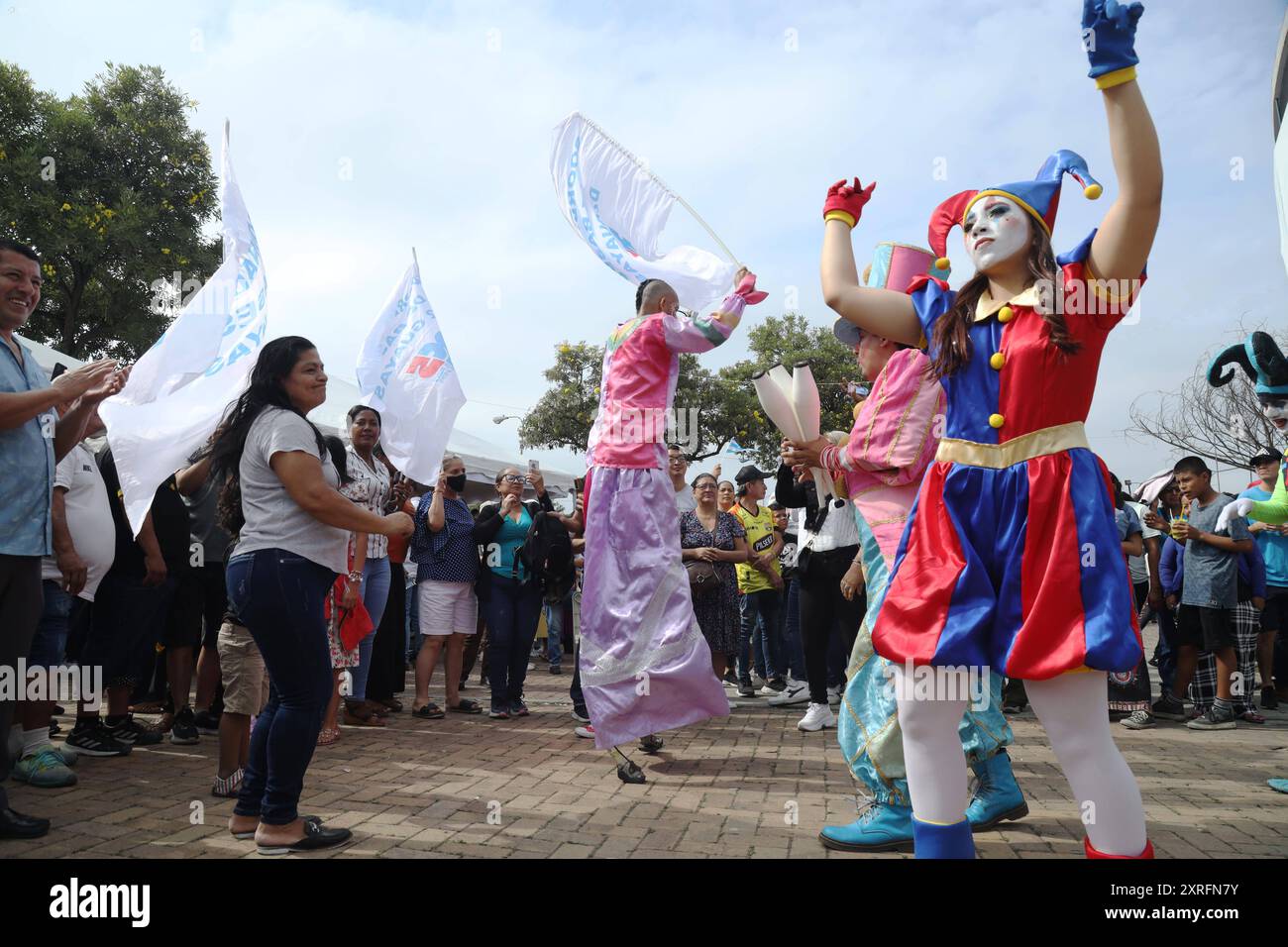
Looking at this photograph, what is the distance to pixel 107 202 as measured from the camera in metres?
17.3

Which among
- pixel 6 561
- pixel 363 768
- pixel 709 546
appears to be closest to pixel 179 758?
pixel 363 768

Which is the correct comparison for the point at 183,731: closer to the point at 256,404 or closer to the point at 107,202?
the point at 256,404

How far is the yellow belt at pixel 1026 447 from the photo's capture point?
2260 millimetres

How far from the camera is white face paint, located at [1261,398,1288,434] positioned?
3771 millimetres

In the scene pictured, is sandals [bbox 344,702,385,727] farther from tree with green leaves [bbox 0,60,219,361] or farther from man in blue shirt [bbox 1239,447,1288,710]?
tree with green leaves [bbox 0,60,219,361]

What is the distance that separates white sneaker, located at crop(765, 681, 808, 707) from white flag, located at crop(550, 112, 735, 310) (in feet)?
Result: 14.1

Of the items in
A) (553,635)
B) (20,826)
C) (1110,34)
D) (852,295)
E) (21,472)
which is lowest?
(553,635)

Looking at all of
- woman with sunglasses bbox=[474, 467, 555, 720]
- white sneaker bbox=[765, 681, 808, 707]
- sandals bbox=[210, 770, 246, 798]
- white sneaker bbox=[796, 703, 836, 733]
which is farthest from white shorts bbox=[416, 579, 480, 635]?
sandals bbox=[210, 770, 246, 798]

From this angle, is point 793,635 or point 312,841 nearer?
point 312,841

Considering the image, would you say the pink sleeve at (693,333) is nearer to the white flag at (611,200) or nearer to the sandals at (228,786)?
the white flag at (611,200)

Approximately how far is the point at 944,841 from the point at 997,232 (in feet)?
5.18

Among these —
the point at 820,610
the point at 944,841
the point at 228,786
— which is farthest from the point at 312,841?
the point at 820,610

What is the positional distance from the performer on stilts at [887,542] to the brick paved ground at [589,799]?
0.46 ft

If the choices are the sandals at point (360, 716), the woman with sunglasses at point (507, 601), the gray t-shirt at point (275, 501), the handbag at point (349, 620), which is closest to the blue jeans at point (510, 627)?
the woman with sunglasses at point (507, 601)
